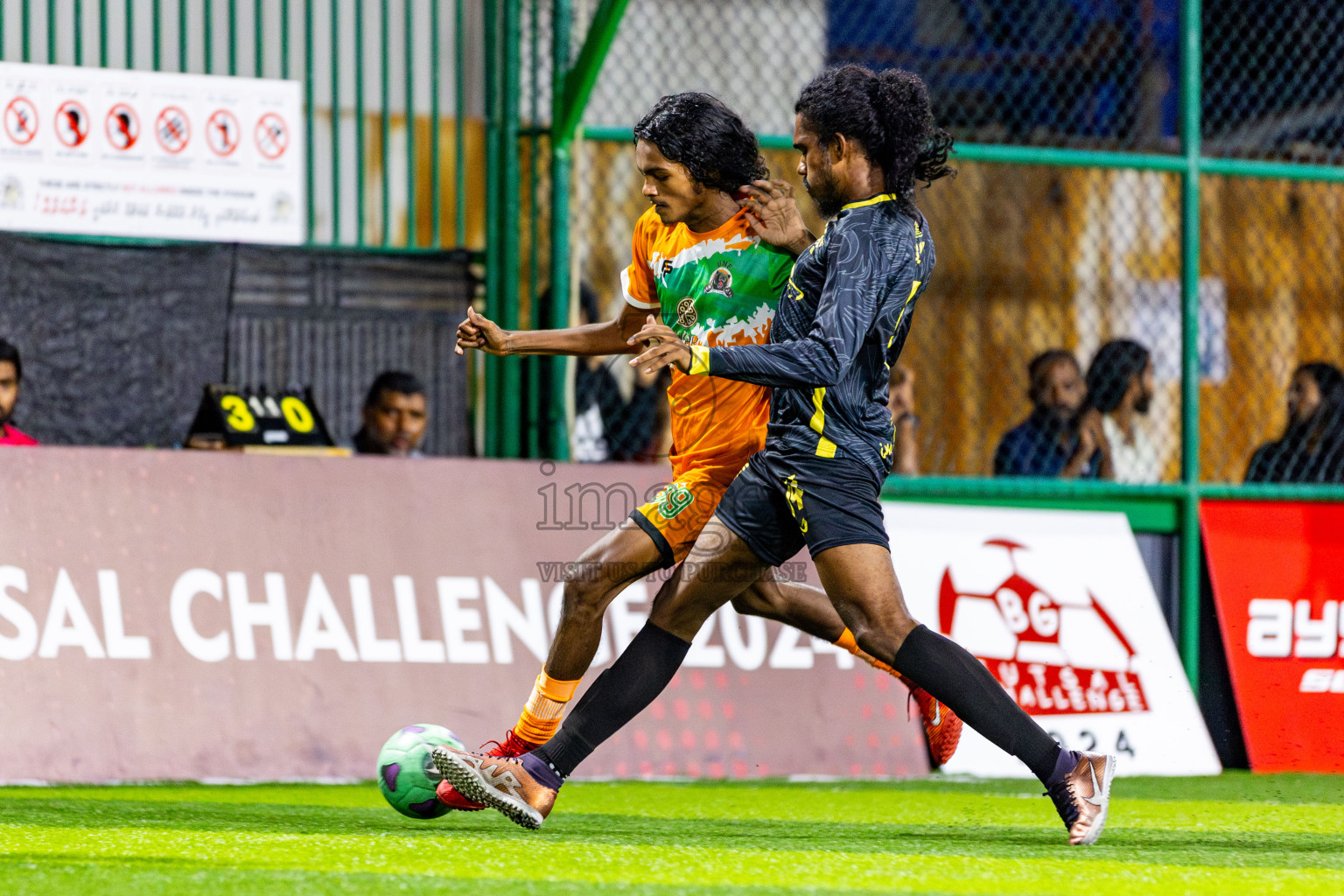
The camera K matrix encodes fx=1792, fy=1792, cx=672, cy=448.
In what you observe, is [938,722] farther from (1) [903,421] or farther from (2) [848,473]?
(1) [903,421]

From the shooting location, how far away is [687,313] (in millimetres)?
4973

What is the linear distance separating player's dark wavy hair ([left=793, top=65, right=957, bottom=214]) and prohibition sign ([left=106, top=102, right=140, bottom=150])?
4167 mm

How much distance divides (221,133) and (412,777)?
403 cm

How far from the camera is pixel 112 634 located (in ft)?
21.0

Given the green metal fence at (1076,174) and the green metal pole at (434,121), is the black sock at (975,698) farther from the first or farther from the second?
the green metal fence at (1076,174)

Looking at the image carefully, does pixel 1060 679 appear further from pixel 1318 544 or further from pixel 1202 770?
pixel 1318 544

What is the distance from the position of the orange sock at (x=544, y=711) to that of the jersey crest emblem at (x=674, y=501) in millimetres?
527

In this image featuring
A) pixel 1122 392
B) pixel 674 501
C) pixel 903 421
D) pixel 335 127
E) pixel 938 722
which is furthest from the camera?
pixel 1122 392

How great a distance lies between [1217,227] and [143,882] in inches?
374

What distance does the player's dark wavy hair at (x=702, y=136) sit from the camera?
4.86 meters

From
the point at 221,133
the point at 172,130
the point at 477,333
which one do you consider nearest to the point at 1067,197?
the point at 221,133

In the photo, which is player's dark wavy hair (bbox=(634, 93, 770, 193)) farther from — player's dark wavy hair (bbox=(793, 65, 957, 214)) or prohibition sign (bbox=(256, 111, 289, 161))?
prohibition sign (bbox=(256, 111, 289, 161))

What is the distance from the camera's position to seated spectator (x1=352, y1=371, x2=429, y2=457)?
783 centimetres

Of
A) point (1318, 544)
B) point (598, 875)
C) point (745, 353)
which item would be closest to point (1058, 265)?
point (1318, 544)
